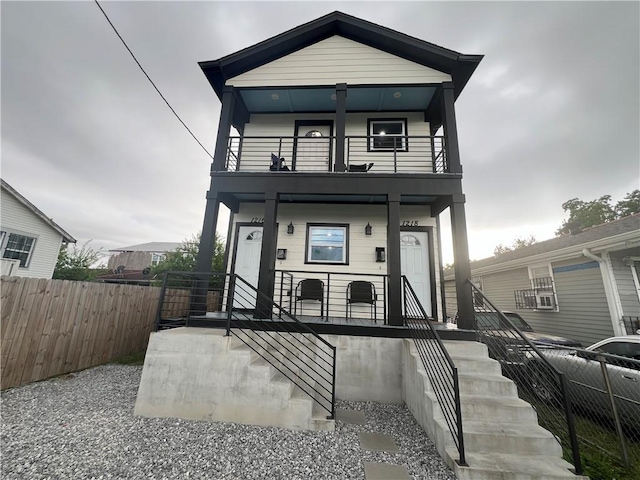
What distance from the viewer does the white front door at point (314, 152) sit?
→ 6.81 meters

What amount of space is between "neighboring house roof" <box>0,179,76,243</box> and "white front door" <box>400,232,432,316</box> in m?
15.5

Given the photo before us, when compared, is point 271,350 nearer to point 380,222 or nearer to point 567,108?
point 380,222

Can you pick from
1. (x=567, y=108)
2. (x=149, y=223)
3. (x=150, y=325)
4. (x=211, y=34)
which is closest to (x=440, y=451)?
(x=150, y=325)

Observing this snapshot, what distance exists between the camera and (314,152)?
22.7 feet

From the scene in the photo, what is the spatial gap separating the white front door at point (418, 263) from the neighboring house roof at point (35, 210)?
1546 cm

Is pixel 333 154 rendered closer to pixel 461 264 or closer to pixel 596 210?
pixel 461 264

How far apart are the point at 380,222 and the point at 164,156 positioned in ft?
35.1

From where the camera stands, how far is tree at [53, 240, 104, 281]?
12.4 m

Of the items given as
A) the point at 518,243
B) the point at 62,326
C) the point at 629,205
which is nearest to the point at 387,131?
the point at 62,326

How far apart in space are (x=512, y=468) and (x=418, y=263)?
4.38m

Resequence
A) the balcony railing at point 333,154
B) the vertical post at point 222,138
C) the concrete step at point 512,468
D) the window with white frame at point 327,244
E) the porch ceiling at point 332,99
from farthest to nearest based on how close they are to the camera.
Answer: the balcony railing at point 333,154 → the window with white frame at point 327,244 → the porch ceiling at point 332,99 → the vertical post at point 222,138 → the concrete step at point 512,468

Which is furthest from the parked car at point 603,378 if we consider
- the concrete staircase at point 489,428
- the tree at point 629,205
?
the tree at point 629,205

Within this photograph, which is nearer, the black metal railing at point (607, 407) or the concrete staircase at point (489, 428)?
the concrete staircase at point (489, 428)

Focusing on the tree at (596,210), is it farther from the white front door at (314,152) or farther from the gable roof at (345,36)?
Answer: the white front door at (314,152)
